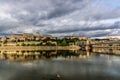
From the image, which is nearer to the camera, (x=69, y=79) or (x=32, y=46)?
(x=69, y=79)

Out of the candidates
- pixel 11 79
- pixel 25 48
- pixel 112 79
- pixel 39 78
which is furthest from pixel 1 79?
pixel 25 48

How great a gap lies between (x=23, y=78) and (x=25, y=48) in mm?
104011

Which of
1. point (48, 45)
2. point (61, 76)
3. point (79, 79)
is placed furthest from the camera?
point (48, 45)

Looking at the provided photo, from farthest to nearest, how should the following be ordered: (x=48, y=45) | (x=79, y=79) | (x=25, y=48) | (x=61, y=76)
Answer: (x=48, y=45) < (x=25, y=48) < (x=61, y=76) < (x=79, y=79)

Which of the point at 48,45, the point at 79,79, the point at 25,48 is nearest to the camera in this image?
the point at 79,79

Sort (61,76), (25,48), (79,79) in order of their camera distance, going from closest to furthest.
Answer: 1. (79,79)
2. (61,76)
3. (25,48)

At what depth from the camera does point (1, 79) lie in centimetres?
4106

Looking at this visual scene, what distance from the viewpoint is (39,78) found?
40531 millimetres

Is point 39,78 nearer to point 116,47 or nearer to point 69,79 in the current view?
point 69,79

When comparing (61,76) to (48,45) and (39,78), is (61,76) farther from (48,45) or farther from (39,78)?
(48,45)

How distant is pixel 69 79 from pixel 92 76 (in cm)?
471

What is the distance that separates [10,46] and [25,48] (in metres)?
8.53

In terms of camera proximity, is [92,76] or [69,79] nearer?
[69,79]

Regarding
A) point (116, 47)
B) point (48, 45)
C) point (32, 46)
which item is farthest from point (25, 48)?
point (116, 47)
